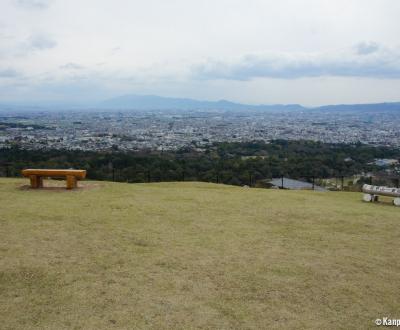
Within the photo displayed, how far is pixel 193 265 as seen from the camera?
5.53 meters

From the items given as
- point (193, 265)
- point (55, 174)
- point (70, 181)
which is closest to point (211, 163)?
point (70, 181)

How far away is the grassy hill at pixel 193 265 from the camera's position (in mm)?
4246

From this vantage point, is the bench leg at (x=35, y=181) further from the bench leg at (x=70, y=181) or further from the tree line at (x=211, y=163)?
the tree line at (x=211, y=163)

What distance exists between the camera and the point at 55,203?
8.92m

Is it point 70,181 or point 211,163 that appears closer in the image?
point 70,181

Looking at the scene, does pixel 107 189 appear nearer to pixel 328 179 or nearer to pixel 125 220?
pixel 125 220

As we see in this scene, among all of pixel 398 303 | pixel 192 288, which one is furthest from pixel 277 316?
pixel 398 303

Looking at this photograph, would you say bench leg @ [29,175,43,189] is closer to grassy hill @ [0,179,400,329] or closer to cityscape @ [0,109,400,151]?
grassy hill @ [0,179,400,329]

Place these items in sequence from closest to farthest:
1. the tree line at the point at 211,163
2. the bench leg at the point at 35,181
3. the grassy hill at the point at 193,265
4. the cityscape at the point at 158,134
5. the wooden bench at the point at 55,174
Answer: the grassy hill at the point at 193,265 < the wooden bench at the point at 55,174 < the bench leg at the point at 35,181 < the tree line at the point at 211,163 < the cityscape at the point at 158,134

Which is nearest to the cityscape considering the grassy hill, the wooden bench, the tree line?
the tree line

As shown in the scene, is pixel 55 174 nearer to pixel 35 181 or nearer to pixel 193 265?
pixel 35 181

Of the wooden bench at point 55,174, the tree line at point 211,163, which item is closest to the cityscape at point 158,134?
the tree line at point 211,163

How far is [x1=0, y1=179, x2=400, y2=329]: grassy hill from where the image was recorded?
4246 millimetres

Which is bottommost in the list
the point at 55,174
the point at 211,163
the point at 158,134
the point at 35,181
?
the point at 211,163
